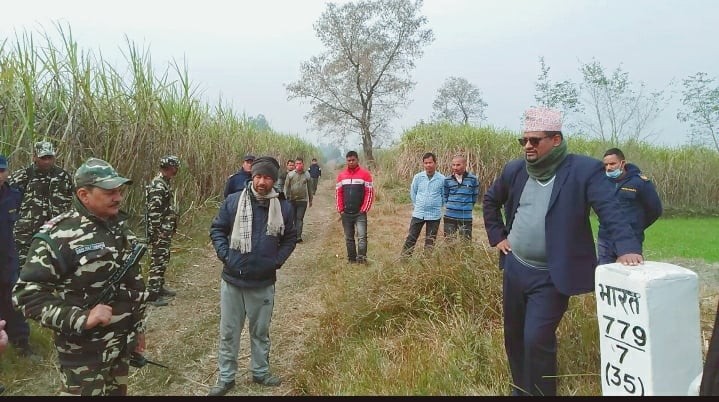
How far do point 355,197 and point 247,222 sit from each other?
3.62 metres

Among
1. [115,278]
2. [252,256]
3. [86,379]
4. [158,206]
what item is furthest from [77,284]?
[158,206]

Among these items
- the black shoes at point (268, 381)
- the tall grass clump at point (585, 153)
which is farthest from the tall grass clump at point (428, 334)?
the tall grass clump at point (585, 153)

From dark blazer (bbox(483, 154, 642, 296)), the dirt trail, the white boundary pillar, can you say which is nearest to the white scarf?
the dirt trail

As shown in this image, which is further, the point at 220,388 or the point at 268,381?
the point at 268,381

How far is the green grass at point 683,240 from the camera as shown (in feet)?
25.1

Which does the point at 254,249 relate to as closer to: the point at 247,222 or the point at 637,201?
the point at 247,222

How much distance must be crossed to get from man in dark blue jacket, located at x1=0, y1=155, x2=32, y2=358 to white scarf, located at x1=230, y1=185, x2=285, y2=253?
209 cm

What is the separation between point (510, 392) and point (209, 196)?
29.1 ft

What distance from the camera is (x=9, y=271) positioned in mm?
3795

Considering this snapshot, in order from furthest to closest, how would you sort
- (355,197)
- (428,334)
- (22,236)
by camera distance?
1. (355,197)
2. (22,236)
3. (428,334)

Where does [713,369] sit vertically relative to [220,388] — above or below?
above

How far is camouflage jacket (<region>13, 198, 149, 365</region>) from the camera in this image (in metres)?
2.02

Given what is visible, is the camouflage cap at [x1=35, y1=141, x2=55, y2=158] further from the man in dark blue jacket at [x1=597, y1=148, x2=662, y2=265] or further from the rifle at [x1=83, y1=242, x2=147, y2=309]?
the man in dark blue jacket at [x1=597, y1=148, x2=662, y2=265]

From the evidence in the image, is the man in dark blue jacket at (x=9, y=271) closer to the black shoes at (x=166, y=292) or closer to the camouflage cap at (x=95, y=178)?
the black shoes at (x=166, y=292)
